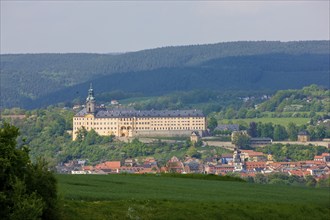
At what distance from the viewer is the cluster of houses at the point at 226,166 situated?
139125mm

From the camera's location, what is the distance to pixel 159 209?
3803 centimetres

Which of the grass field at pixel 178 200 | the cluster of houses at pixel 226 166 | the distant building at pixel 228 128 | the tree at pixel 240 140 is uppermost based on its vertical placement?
the distant building at pixel 228 128

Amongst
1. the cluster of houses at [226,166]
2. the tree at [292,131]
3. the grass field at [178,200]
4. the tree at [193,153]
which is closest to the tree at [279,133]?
the tree at [292,131]

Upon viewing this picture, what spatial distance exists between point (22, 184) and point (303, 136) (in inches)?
6190

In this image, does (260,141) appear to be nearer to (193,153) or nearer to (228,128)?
(228,128)

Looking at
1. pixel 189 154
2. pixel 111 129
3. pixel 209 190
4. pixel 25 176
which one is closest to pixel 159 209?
pixel 25 176

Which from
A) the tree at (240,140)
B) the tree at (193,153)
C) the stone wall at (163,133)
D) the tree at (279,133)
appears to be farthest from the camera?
the stone wall at (163,133)

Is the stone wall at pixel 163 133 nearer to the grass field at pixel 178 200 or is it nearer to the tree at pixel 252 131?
the tree at pixel 252 131

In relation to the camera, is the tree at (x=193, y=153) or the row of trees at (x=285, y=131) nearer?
the tree at (x=193, y=153)

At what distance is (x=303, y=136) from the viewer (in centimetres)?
18738

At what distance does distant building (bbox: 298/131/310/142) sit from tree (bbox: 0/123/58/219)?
153018mm

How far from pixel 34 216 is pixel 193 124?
168 metres

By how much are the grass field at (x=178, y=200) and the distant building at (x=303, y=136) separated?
132 m

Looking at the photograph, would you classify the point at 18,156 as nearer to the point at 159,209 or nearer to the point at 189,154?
the point at 159,209
